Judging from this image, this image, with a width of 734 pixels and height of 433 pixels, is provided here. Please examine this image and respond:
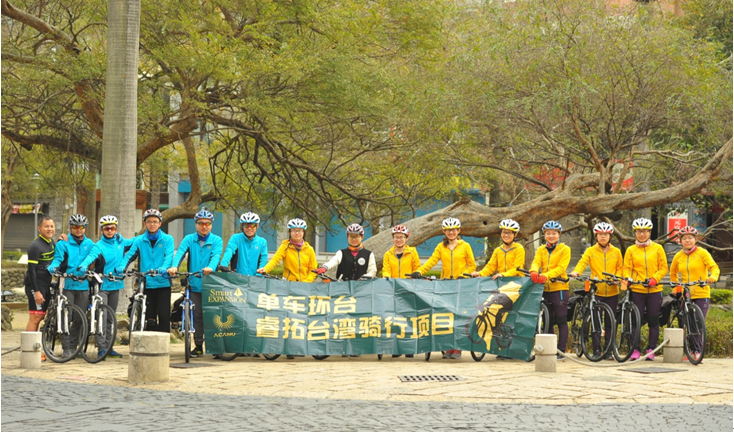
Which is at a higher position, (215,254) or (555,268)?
(215,254)

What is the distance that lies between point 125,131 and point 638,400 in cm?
974

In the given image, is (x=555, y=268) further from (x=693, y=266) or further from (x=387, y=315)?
(x=387, y=315)

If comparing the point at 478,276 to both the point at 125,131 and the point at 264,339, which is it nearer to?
the point at 264,339

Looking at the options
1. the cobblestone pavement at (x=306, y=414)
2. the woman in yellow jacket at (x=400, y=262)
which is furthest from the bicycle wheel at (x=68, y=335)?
the woman in yellow jacket at (x=400, y=262)

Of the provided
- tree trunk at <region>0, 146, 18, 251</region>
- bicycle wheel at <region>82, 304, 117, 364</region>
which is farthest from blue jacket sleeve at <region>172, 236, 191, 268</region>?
tree trunk at <region>0, 146, 18, 251</region>

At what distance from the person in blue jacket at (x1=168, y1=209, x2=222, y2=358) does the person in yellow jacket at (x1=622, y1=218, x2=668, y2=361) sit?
564 centimetres

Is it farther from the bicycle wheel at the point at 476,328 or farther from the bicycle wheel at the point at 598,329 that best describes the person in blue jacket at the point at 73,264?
the bicycle wheel at the point at 598,329

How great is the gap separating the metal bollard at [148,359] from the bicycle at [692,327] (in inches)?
266

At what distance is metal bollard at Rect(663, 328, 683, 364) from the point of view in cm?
1231

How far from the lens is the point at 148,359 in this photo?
32.7 feet

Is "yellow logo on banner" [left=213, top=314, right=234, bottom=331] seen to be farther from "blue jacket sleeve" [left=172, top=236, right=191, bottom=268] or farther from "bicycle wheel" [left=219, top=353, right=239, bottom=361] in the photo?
"blue jacket sleeve" [left=172, top=236, right=191, bottom=268]

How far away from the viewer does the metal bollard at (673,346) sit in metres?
12.3

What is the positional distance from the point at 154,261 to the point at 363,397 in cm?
424

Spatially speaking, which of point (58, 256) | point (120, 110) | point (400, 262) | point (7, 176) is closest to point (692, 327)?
point (400, 262)
